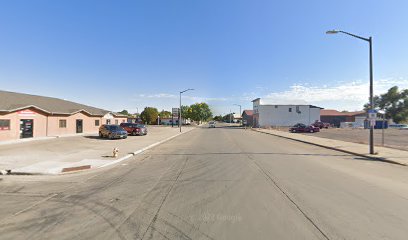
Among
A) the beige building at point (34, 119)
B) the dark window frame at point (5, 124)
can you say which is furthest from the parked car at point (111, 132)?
the dark window frame at point (5, 124)

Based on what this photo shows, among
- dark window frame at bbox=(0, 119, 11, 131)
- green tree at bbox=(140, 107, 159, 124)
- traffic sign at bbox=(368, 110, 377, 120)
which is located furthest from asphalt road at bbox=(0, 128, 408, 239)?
green tree at bbox=(140, 107, 159, 124)

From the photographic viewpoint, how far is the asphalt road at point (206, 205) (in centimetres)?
445

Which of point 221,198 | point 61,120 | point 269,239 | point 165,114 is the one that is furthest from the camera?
point 165,114

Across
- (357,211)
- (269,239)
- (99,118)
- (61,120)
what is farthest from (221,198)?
(99,118)

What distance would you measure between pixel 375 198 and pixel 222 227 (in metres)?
4.46

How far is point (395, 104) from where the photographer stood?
93.6 meters

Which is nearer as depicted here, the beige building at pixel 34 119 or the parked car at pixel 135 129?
the beige building at pixel 34 119

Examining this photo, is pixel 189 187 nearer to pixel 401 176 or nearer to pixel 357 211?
pixel 357 211

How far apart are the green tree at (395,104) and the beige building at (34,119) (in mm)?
92037

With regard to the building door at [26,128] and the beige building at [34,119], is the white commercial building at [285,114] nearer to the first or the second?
the beige building at [34,119]

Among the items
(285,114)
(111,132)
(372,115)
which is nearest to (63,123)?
(111,132)

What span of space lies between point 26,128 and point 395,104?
366ft

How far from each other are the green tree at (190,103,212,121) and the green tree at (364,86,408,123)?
66.1 metres

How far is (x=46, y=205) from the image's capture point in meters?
5.85
